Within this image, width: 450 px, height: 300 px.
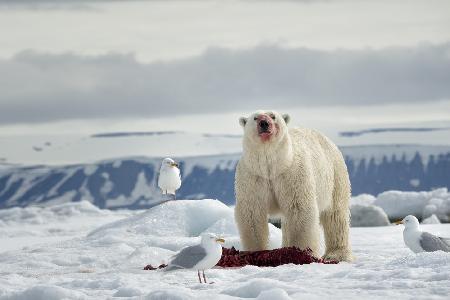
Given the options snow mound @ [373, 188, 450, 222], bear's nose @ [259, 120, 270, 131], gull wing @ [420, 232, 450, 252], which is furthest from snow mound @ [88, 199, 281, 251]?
snow mound @ [373, 188, 450, 222]

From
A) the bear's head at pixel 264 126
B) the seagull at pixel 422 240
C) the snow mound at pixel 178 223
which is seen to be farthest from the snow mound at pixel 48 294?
the snow mound at pixel 178 223

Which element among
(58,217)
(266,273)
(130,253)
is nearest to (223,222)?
(130,253)

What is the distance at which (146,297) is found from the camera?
9.12 m

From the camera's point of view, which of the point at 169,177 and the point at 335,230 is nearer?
the point at 335,230

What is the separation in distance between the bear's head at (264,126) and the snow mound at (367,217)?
16154mm

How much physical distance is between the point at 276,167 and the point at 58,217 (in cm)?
2869

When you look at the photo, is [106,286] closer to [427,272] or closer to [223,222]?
[427,272]

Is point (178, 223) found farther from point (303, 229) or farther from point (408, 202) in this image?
point (408, 202)

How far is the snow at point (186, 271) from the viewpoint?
927cm

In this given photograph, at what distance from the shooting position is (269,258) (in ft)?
42.2

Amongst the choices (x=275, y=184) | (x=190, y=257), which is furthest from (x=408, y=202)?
(x=190, y=257)

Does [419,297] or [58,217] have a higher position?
[58,217]

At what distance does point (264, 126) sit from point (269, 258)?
1.86 metres

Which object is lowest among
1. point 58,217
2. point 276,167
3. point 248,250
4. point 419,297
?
point 419,297
